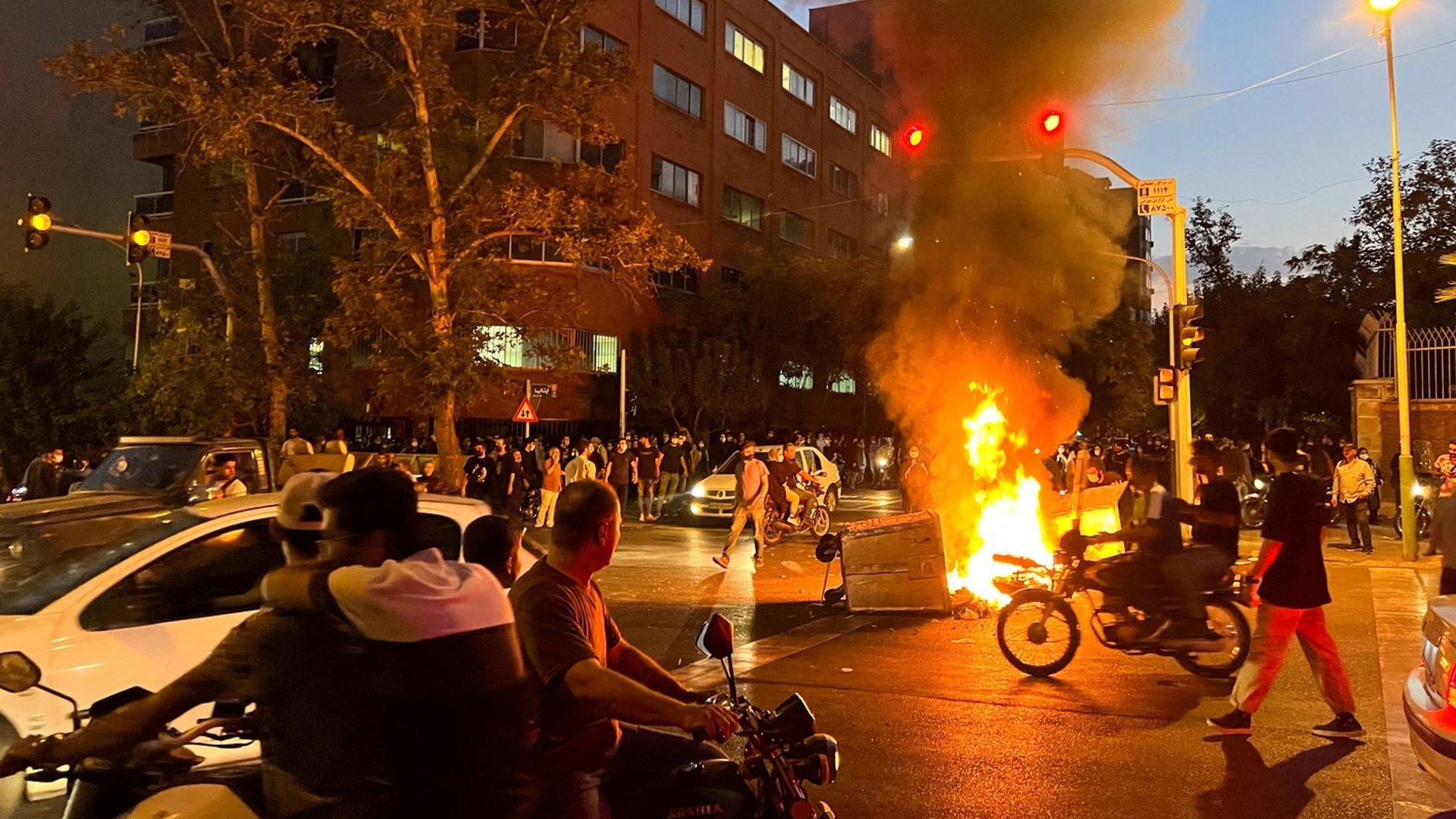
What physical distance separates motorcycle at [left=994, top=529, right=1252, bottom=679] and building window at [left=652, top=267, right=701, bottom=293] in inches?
1084

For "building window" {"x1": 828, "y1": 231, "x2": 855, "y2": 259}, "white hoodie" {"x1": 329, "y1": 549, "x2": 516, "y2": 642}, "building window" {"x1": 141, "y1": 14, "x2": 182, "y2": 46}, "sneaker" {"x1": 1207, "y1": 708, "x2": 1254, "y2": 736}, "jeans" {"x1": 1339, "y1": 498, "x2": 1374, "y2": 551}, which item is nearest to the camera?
"white hoodie" {"x1": 329, "y1": 549, "x2": 516, "y2": 642}

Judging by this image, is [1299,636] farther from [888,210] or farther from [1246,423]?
[888,210]

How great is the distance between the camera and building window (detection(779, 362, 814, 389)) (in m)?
37.8

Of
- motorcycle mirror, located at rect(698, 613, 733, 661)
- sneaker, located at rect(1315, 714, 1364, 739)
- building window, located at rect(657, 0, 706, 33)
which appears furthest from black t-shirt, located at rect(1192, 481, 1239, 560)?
building window, located at rect(657, 0, 706, 33)

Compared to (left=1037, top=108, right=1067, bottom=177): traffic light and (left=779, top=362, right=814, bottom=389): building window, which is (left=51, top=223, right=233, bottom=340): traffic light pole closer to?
(left=1037, top=108, right=1067, bottom=177): traffic light

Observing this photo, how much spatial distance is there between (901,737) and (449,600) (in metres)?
4.50

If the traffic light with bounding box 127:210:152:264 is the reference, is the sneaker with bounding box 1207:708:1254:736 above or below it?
below

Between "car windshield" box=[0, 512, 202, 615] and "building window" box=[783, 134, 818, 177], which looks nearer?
"car windshield" box=[0, 512, 202, 615]

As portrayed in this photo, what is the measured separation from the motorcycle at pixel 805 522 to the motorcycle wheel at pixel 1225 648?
10863mm

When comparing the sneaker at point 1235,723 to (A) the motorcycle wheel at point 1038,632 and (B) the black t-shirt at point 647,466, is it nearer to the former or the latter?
(A) the motorcycle wheel at point 1038,632

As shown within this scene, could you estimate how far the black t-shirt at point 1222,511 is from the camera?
7879mm

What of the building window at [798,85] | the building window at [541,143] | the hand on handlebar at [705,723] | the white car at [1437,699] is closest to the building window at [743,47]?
the building window at [798,85]

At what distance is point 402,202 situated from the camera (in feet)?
65.9

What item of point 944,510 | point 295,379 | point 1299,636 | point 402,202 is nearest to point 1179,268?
point 944,510
